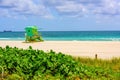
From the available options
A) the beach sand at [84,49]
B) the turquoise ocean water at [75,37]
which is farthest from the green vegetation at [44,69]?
the turquoise ocean water at [75,37]

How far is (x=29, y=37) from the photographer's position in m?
32.8

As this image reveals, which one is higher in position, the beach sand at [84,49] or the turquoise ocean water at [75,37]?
the beach sand at [84,49]

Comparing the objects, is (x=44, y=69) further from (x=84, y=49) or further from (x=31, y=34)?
(x=31, y=34)

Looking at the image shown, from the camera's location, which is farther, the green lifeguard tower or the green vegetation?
the green lifeguard tower

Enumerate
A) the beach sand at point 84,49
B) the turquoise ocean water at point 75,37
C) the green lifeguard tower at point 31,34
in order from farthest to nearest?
1. the turquoise ocean water at point 75,37
2. the green lifeguard tower at point 31,34
3. the beach sand at point 84,49

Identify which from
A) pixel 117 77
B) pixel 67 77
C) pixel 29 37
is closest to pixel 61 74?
pixel 67 77

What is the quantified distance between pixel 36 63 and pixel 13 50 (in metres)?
1.61

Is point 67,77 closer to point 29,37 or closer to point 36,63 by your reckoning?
point 36,63

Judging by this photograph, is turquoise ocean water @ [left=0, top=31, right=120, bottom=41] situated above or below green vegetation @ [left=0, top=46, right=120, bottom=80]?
below

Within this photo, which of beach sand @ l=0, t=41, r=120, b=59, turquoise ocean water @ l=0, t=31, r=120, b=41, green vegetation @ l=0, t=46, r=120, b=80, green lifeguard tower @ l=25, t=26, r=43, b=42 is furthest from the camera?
turquoise ocean water @ l=0, t=31, r=120, b=41

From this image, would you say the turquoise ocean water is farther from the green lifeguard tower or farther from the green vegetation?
the green vegetation

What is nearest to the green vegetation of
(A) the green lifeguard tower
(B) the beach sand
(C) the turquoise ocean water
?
(B) the beach sand

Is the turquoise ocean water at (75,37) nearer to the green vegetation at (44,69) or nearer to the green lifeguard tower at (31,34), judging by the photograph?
the green lifeguard tower at (31,34)

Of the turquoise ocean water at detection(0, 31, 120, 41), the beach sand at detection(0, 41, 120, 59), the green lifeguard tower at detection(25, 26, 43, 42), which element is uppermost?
the green lifeguard tower at detection(25, 26, 43, 42)
